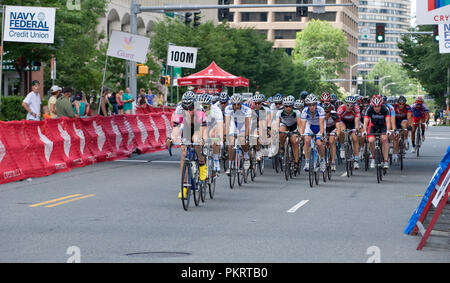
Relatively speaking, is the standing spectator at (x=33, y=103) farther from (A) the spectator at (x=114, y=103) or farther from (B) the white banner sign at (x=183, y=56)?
(A) the spectator at (x=114, y=103)

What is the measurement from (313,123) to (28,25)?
8.69 metres

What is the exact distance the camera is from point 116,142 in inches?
1019

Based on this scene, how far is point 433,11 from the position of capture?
60.3 ft

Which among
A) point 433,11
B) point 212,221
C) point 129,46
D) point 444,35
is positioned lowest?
point 212,221

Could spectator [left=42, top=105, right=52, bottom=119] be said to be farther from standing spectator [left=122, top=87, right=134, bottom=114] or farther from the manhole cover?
the manhole cover

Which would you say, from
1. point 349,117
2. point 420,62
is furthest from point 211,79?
point 420,62

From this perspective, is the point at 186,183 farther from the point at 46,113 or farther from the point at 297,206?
the point at 46,113

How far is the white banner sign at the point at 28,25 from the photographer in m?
23.1

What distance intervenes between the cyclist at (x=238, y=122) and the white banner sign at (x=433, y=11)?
4.10 m

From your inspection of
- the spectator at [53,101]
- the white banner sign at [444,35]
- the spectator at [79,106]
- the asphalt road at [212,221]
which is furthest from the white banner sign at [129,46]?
the white banner sign at [444,35]
